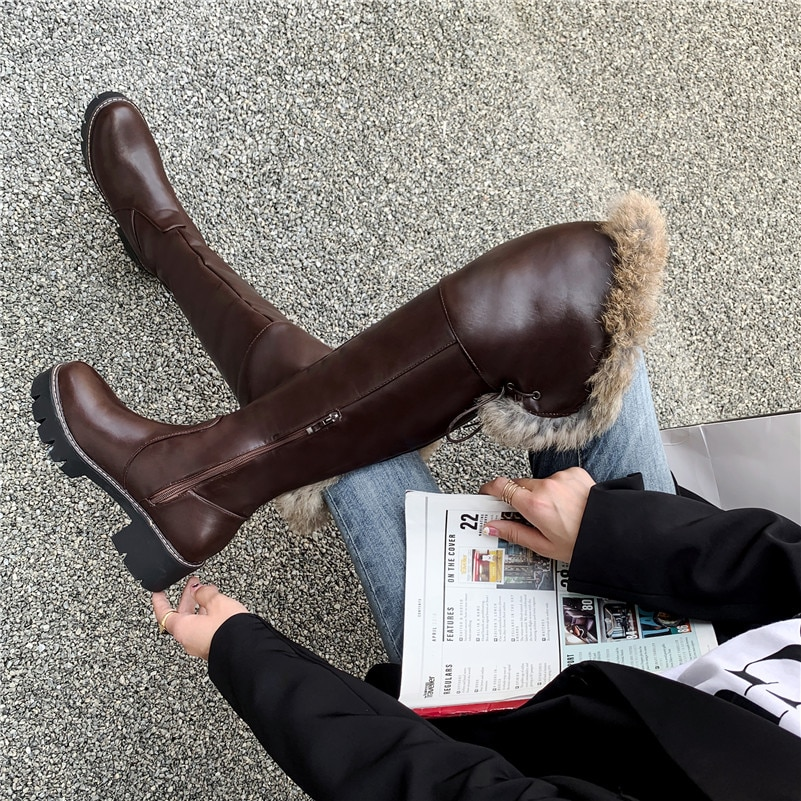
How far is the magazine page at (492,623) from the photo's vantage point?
691mm

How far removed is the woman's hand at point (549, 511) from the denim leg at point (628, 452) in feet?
0.13

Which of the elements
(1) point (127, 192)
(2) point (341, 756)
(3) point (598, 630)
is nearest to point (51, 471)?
A: (1) point (127, 192)

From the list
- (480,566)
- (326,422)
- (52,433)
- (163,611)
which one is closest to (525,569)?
(480,566)

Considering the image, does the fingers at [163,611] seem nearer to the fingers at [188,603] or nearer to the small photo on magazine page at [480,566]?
the fingers at [188,603]

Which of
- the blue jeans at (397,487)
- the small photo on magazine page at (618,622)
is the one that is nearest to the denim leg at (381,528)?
the blue jeans at (397,487)

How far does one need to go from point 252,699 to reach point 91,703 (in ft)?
1.42

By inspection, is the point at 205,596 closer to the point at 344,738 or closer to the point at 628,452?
the point at 344,738

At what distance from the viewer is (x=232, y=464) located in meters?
0.75

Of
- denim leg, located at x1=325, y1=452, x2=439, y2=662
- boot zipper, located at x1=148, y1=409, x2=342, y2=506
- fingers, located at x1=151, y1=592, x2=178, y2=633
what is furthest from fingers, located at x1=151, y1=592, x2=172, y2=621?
denim leg, located at x1=325, y1=452, x2=439, y2=662

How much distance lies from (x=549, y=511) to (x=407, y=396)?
0.19 metres

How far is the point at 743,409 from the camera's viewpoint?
4.10 ft

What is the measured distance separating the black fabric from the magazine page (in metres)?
0.04

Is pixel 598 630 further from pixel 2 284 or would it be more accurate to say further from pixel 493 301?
pixel 2 284

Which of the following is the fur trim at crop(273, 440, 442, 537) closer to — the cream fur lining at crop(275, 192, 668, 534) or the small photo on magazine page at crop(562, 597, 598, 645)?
the cream fur lining at crop(275, 192, 668, 534)
